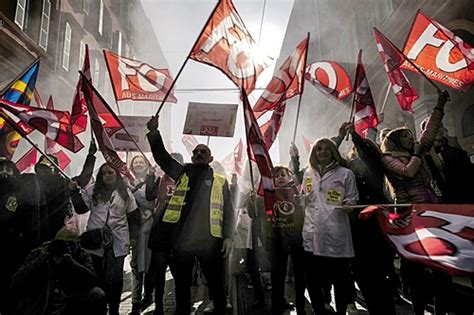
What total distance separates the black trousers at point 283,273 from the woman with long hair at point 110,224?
149 cm

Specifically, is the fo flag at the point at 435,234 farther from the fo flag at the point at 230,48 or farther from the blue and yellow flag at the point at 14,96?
the blue and yellow flag at the point at 14,96

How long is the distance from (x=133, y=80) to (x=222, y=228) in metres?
3.31

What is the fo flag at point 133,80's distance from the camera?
5465 millimetres

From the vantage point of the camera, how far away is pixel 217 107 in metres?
4.84

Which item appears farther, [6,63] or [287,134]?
[287,134]

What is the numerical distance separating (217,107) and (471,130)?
5253 mm

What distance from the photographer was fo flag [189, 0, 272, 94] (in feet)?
13.3

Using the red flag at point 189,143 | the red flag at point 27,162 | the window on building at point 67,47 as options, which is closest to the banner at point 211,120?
the red flag at point 27,162

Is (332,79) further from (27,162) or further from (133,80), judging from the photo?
(27,162)

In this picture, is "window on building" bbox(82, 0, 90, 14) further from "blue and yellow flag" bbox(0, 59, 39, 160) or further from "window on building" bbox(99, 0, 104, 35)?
"blue and yellow flag" bbox(0, 59, 39, 160)

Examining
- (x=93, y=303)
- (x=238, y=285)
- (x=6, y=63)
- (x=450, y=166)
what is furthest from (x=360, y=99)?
(x=6, y=63)

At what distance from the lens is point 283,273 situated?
3521mm

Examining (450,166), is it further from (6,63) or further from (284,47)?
(284,47)

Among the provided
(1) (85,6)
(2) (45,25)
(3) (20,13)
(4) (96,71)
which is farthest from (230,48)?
(1) (85,6)
